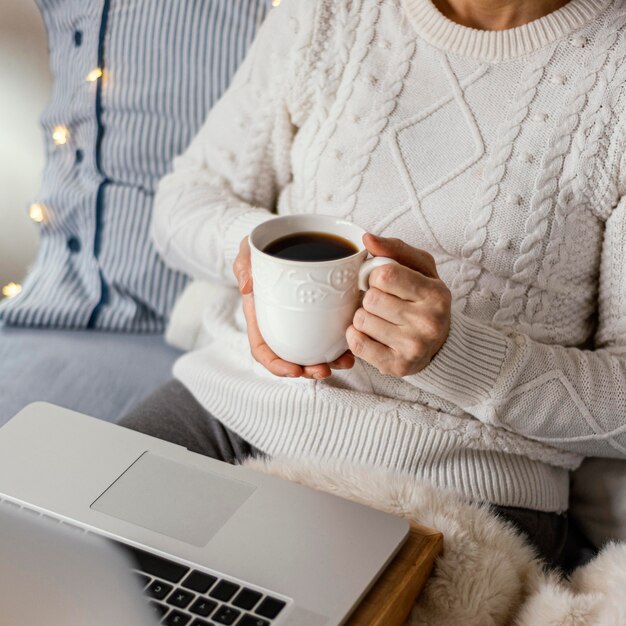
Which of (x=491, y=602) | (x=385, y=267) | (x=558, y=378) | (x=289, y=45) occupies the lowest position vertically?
(x=491, y=602)

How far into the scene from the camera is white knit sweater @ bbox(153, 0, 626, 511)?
0.91 metres

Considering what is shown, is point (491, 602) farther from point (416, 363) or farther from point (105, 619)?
point (105, 619)

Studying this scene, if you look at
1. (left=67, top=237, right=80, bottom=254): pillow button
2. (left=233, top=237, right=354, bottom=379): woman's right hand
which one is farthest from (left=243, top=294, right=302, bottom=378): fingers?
(left=67, top=237, right=80, bottom=254): pillow button

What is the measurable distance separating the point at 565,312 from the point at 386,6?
440 mm

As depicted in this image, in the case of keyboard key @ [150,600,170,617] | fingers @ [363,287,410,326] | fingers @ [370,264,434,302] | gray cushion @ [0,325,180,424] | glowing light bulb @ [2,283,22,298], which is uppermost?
fingers @ [370,264,434,302]

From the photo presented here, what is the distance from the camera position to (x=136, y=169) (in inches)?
53.1

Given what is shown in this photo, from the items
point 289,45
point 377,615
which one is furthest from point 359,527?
point 289,45

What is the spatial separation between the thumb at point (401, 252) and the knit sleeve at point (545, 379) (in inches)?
3.6

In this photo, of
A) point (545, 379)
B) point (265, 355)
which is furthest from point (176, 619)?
point (545, 379)

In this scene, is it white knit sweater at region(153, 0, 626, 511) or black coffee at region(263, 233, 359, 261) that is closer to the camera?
black coffee at region(263, 233, 359, 261)

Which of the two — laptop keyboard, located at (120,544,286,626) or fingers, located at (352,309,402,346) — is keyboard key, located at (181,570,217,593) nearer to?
laptop keyboard, located at (120,544,286,626)

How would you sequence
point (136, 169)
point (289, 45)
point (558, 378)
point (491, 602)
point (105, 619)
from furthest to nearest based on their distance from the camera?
point (136, 169)
point (289, 45)
point (558, 378)
point (491, 602)
point (105, 619)

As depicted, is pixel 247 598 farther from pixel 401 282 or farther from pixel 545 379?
pixel 545 379

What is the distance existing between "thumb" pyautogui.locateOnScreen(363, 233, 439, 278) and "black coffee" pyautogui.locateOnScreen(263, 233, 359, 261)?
20mm
